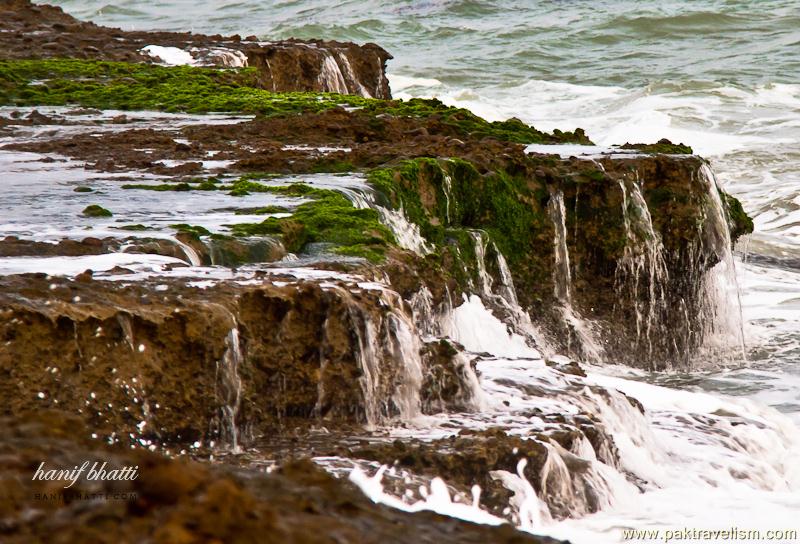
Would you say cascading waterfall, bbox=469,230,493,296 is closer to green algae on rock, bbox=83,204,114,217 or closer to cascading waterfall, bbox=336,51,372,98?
green algae on rock, bbox=83,204,114,217

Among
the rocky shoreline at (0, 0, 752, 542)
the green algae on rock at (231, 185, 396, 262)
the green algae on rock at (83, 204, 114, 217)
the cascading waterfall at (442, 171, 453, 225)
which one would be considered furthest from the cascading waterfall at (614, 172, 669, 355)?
the green algae on rock at (83, 204, 114, 217)

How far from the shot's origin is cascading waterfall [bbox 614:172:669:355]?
31.3 ft

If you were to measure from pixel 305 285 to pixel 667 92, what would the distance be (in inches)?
763

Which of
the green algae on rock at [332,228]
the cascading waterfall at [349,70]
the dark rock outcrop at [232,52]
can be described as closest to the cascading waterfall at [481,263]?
the green algae on rock at [332,228]

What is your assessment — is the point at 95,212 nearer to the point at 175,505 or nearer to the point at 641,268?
the point at 641,268

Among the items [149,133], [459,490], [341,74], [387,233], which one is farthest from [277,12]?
[459,490]

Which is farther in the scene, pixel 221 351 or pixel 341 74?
pixel 341 74

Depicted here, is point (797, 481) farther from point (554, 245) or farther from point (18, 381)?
point (18, 381)

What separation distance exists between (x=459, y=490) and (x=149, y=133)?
5.52 metres

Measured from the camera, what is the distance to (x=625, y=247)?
9562mm

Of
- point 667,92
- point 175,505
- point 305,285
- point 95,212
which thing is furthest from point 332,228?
point 667,92

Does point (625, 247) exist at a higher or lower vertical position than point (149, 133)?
lower

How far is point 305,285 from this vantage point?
606 cm

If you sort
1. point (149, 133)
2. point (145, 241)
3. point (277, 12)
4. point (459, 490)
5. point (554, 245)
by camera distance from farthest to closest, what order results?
point (277, 12), point (149, 133), point (554, 245), point (145, 241), point (459, 490)
